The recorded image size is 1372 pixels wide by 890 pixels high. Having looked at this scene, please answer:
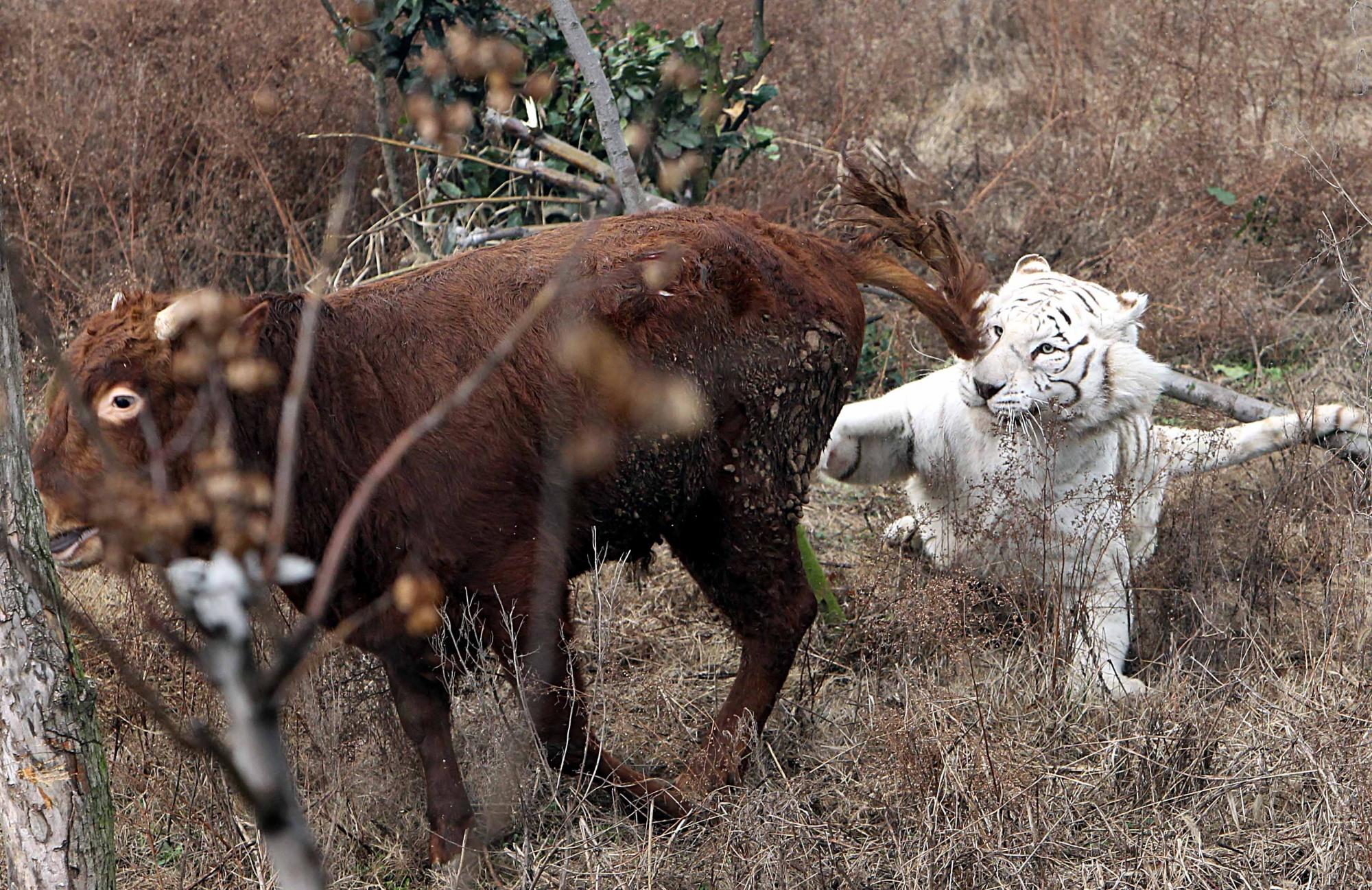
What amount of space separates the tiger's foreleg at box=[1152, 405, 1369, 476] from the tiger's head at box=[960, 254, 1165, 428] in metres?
0.53

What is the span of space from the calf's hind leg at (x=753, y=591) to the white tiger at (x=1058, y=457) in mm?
653

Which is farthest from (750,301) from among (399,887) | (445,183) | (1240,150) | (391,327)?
(1240,150)

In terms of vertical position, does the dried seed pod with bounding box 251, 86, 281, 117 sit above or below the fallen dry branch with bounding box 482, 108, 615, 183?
below

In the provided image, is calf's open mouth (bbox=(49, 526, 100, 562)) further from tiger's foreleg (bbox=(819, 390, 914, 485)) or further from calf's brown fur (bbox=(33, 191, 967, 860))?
tiger's foreleg (bbox=(819, 390, 914, 485))

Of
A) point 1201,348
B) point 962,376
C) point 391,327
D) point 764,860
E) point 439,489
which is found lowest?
point 1201,348

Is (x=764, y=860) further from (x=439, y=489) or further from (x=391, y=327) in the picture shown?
(x=391, y=327)

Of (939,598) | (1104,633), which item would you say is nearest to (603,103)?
(939,598)

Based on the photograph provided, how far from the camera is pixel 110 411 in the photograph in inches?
117

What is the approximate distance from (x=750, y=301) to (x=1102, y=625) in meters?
1.63

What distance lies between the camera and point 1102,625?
425 centimetres

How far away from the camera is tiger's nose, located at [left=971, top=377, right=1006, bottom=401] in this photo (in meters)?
4.34

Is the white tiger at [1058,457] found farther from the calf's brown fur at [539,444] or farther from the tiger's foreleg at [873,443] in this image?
the calf's brown fur at [539,444]

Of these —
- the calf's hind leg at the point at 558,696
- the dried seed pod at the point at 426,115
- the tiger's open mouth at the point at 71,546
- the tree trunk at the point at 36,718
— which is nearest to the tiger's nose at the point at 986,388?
the calf's hind leg at the point at 558,696

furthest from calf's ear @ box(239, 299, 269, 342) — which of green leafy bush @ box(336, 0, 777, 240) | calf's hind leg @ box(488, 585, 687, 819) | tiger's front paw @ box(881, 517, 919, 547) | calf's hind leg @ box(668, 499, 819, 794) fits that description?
tiger's front paw @ box(881, 517, 919, 547)
